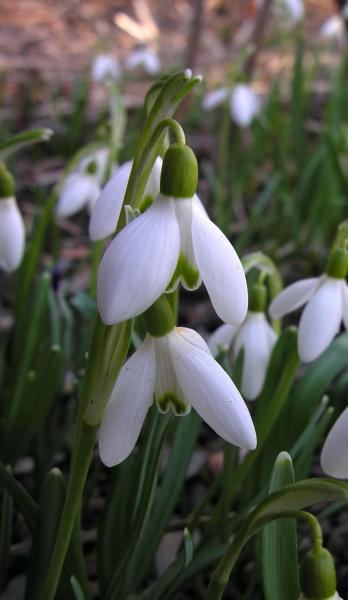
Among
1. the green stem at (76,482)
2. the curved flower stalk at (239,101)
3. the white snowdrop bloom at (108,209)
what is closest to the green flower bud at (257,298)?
the white snowdrop bloom at (108,209)

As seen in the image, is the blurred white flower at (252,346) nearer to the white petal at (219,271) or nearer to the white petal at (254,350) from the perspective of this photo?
the white petal at (254,350)

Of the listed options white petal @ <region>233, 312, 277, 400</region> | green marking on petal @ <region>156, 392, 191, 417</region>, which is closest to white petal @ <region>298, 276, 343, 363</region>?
white petal @ <region>233, 312, 277, 400</region>

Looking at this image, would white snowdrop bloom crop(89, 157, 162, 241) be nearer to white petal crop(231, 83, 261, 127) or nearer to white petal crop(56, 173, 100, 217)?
white petal crop(56, 173, 100, 217)

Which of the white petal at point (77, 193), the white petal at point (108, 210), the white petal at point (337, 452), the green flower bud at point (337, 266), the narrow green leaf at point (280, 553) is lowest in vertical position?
the narrow green leaf at point (280, 553)

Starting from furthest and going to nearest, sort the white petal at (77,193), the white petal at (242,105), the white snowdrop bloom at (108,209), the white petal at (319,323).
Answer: the white petal at (242,105)
the white petal at (77,193)
the white petal at (319,323)
the white snowdrop bloom at (108,209)

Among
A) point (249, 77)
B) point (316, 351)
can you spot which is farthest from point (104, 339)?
point (249, 77)

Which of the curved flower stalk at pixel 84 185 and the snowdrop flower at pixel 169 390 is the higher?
the curved flower stalk at pixel 84 185

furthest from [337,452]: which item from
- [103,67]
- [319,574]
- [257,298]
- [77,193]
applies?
[103,67]

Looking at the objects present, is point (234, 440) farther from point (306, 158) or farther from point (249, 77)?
point (249, 77)
